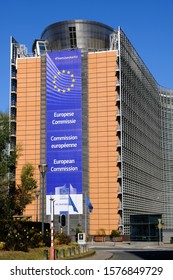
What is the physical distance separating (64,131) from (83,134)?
3.99 metres

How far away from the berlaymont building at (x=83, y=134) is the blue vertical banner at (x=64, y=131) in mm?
199

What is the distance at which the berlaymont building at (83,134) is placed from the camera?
90688 millimetres

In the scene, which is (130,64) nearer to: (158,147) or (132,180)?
(132,180)

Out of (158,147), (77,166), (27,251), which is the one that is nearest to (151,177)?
(158,147)

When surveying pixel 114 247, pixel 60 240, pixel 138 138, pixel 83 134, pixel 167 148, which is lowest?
pixel 114 247

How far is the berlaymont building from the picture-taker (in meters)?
90.7

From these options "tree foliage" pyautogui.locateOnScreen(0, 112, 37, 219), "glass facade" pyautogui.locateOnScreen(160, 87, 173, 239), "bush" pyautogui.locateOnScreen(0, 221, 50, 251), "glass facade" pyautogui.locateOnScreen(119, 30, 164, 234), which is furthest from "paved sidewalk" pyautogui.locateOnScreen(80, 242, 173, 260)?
"glass facade" pyautogui.locateOnScreen(160, 87, 173, 239)

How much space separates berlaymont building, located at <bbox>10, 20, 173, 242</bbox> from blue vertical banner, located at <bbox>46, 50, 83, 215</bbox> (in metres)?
0.20

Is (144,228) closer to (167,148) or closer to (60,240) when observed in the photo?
(60,240)

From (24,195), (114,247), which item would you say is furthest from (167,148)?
(24,195)

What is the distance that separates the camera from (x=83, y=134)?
93.4m

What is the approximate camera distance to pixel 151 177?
12275 cm

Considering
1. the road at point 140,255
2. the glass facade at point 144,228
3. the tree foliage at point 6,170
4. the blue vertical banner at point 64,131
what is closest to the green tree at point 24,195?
the tree foliage at point 6,170
